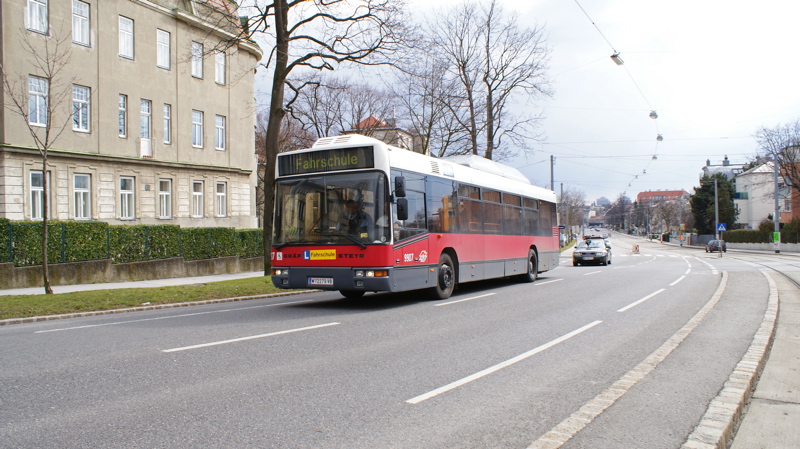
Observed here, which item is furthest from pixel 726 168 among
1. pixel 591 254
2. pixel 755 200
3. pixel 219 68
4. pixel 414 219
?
pixel 414 219

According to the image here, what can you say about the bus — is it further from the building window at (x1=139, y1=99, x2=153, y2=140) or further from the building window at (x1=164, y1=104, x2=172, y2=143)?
the building window at (x1=164, y1=104, x2=172, y2=143)

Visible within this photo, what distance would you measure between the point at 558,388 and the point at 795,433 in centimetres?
196

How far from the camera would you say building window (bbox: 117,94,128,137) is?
27.9m

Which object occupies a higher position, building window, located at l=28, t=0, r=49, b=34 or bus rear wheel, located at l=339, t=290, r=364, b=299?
building window, located at l=28, t=0, r=49, b=34

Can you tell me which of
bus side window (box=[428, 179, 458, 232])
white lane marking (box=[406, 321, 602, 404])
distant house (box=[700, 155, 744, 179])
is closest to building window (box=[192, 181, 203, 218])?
bus side window (box=[428, 179, 458, 232])

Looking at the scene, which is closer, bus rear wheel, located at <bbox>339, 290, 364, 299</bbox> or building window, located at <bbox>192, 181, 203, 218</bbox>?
bus rear wheel, located at <bbox>339, 290, 364, 299</bbox>

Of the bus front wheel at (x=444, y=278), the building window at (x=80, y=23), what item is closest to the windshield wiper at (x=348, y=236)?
the bus front wheel at (x=444, y=278)

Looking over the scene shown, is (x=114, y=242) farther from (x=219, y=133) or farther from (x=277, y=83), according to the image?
(x=219, y=133)

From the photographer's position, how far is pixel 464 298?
14.6m

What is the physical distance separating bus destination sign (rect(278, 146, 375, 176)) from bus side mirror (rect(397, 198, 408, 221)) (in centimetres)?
91

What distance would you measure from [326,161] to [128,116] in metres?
19.3

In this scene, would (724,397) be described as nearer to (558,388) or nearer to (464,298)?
(558,388)

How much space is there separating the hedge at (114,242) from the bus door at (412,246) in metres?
12.9

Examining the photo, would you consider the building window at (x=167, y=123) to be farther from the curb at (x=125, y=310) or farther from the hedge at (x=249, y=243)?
the curb at (x=125, y=310)
